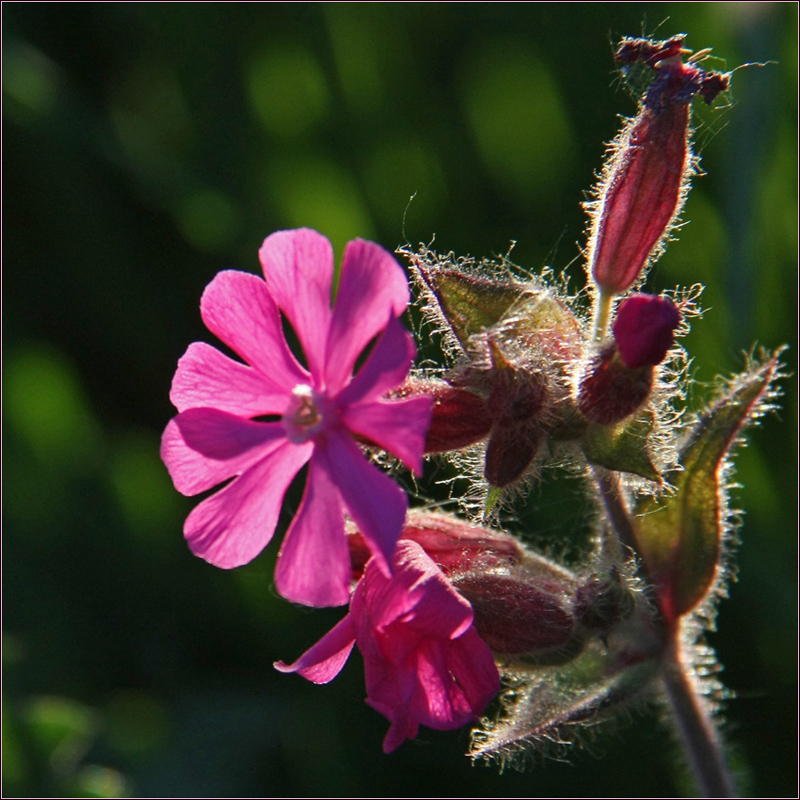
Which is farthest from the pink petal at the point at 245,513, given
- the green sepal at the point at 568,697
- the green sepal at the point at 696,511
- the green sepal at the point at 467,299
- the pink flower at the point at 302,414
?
the green sepal at the point at 696,511

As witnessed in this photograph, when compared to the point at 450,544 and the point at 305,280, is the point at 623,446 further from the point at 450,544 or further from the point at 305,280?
the point at 305,280

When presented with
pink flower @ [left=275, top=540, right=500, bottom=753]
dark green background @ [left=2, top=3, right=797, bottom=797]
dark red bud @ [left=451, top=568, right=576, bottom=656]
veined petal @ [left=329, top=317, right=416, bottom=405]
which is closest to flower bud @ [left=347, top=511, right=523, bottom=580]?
dark red bud @ [left=451, top=568, right=576, bottom=656]

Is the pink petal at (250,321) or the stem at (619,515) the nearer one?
the pink petal at (250,321)

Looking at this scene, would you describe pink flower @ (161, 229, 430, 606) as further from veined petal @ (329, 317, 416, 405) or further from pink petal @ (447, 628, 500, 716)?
pink petal @ (447, 628, 500, 716)

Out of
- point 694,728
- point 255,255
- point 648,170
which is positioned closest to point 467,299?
point 648,170

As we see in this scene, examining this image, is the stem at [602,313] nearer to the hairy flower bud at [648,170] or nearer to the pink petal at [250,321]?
the hairy flower bud at [648,170]

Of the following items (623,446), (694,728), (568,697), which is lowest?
(694,728)
